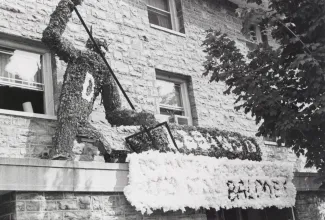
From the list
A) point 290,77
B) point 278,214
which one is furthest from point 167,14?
point 278,214

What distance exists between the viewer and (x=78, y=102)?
740cm

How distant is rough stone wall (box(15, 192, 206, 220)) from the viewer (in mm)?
5879

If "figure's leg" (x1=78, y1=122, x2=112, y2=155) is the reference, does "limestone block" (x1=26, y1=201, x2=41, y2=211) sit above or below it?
below

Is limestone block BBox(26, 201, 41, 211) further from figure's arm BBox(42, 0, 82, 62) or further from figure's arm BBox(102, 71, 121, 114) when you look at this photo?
figure's arm BBox(42, 0, 82, 62)

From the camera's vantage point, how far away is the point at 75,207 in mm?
6371

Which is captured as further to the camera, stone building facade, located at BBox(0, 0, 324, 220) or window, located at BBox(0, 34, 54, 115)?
window, located at BBox(0, 34, 54, 115)

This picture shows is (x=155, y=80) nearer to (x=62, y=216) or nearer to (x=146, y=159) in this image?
(x=146, y=159)

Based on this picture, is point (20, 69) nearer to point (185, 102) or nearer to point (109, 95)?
point (109, 95)

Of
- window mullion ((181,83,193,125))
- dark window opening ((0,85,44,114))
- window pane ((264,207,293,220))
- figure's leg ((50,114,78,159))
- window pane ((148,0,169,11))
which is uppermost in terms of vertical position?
window pane ((148,0,169,11))

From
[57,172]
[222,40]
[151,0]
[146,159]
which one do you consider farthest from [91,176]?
[151,0]

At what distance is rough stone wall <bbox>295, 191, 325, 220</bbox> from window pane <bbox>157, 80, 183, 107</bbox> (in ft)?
11.8

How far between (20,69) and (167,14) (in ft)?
15.6

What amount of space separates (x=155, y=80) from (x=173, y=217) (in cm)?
378

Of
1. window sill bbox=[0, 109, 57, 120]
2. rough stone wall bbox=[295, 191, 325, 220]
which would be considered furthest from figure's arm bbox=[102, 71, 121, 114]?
rough stone wall bbox=[295, 191, 325, 220]
